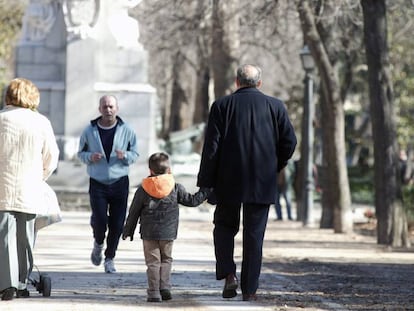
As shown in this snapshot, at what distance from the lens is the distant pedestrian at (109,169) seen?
14477mm

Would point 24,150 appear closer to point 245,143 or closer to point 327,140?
point 245,143

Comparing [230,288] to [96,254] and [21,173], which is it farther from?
[96,254]

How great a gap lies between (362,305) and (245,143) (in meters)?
1.64

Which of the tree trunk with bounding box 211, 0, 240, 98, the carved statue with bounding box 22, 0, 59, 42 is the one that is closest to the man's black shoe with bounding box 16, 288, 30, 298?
the carved statue with bounding box 22, 0, 59, 42

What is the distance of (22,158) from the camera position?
11.3 m

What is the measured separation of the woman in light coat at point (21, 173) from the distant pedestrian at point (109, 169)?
9.77 ft

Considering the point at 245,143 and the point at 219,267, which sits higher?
the point at 245,143

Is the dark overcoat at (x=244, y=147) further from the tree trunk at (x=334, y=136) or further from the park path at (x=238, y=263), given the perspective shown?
the tree trunk at (x=334, y=136)

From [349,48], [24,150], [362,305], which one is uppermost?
[349,48]

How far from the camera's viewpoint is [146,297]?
38.9 feet

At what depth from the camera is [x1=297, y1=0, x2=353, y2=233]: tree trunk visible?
83.3 feet

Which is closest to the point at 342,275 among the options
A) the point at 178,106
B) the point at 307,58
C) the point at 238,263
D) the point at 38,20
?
the point at 238,263

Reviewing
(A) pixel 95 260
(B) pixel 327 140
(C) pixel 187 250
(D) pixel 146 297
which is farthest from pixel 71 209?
(D) pixel 146 297

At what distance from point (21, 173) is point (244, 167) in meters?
1.82
